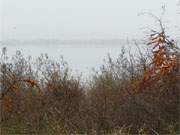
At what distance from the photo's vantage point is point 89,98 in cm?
870

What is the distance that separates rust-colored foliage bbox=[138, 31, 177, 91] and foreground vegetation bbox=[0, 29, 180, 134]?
0.07 feet

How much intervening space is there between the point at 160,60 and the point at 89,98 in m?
1.38

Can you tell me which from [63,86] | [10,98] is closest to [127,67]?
[63,86]

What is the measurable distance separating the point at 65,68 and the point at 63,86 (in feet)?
1.57

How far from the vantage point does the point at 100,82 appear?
29.5 feet

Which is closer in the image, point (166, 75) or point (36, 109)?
point (166, 75)

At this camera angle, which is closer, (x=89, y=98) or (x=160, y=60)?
(x=160, y=60)

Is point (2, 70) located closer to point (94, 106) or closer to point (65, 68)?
point (65, 68)

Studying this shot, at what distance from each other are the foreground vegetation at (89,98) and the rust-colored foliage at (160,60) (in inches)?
0.8

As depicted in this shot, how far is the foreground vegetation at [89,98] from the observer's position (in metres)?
7.95

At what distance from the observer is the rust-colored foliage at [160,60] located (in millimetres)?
→ 7840

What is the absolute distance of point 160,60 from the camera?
7.91 metres

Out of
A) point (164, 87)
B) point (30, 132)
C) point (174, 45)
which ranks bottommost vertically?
point (30, 132)

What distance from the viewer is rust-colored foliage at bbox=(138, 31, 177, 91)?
784cm
